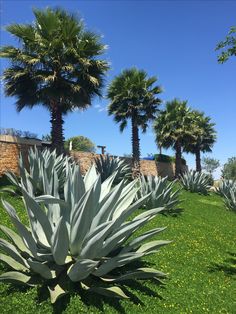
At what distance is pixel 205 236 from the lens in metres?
9.05

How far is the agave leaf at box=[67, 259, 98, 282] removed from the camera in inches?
159

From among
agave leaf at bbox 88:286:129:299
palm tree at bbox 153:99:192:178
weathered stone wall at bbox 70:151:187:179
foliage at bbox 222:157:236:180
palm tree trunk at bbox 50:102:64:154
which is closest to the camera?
agave leaf at bbox 88:286:129:299

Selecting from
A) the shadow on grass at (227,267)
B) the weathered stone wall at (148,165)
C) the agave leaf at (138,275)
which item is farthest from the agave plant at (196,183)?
the agave leaf at (138,275)

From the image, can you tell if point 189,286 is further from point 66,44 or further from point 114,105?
point 114,105

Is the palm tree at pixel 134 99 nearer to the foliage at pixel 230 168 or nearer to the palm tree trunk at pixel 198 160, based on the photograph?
the palm tree trunk at pixel 198 160

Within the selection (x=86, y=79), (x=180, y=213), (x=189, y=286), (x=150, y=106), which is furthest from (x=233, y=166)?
(x=189, y=286)

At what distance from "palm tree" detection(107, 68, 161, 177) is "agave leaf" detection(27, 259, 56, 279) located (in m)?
21.2

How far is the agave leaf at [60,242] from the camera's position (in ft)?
13.3

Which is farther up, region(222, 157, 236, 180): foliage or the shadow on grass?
region(222, 157, 236, 180): foliage

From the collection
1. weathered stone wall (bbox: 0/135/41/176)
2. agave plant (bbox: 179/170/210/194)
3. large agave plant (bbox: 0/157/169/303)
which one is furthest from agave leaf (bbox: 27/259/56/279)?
agave plant (bbox: 179/170/210/194)

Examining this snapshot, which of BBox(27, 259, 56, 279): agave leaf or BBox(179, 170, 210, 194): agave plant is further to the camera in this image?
BBox(179, 170, 210, 194): agave plant

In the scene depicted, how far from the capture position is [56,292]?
4.13 m

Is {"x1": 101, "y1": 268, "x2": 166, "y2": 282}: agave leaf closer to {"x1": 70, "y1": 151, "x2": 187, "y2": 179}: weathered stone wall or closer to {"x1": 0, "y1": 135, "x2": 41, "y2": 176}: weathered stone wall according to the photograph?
{"x1": 0, "y1": 135, "x2": 41, "y2": 176}: weathered stone wall

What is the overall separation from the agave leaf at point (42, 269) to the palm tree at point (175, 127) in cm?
2769
